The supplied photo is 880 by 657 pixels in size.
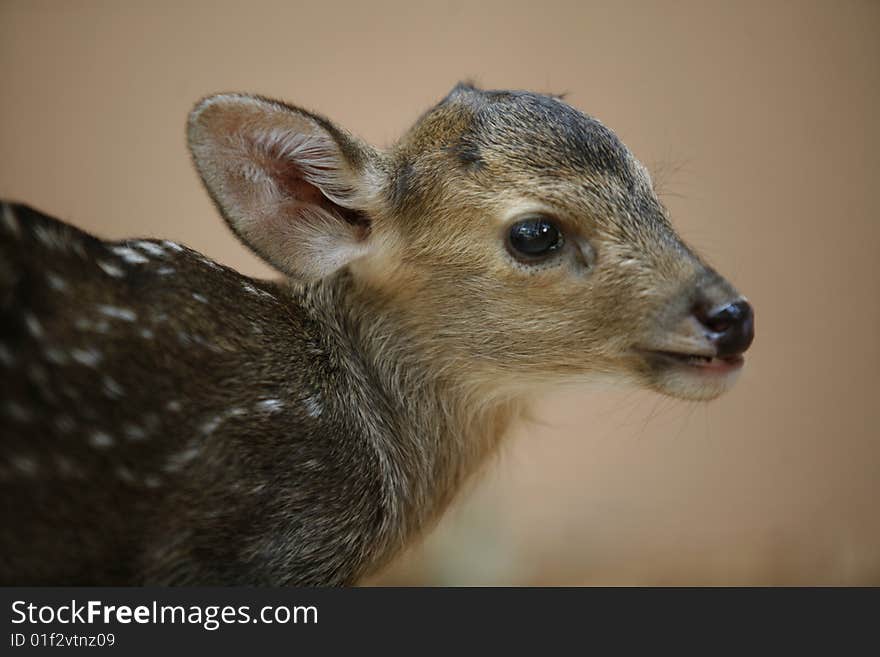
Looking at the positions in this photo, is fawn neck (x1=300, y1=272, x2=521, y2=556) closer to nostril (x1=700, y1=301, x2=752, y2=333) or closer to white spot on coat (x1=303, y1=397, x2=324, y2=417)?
white spot on coat (x1=303, y1=397, x2=324, y2=417)

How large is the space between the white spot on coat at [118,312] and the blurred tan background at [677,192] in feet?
9.42

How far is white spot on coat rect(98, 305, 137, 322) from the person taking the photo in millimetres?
1697

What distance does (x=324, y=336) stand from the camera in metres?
2.16

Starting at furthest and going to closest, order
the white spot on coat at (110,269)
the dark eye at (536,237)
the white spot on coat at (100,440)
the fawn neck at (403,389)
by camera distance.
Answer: the fawn neck at (403,389), the dark eye at (536,237), the white spot on coat at (110,269), the white spot on coat at (100,440)

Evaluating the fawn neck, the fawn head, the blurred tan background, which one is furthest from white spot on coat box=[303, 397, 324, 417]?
the blurred tan background

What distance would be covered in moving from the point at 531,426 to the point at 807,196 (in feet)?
11.0

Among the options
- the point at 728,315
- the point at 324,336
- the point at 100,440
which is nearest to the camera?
the point at 100,440

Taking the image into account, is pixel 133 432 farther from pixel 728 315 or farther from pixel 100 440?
pixel 728 315

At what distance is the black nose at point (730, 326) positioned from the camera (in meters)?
1.93

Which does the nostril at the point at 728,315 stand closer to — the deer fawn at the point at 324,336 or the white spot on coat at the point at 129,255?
the deer fawn at the point at 324,336

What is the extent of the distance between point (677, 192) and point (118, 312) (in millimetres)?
3563

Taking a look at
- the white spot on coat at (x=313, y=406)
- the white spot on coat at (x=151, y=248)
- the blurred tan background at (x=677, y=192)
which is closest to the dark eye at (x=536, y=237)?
the white spot on coat at (x=313, y=406)

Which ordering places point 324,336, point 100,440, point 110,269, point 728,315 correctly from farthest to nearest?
point 324,336 → point 728,315 → point 110,269 → point 100,440

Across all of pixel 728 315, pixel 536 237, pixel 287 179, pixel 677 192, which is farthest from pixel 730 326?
pixel 677 192
